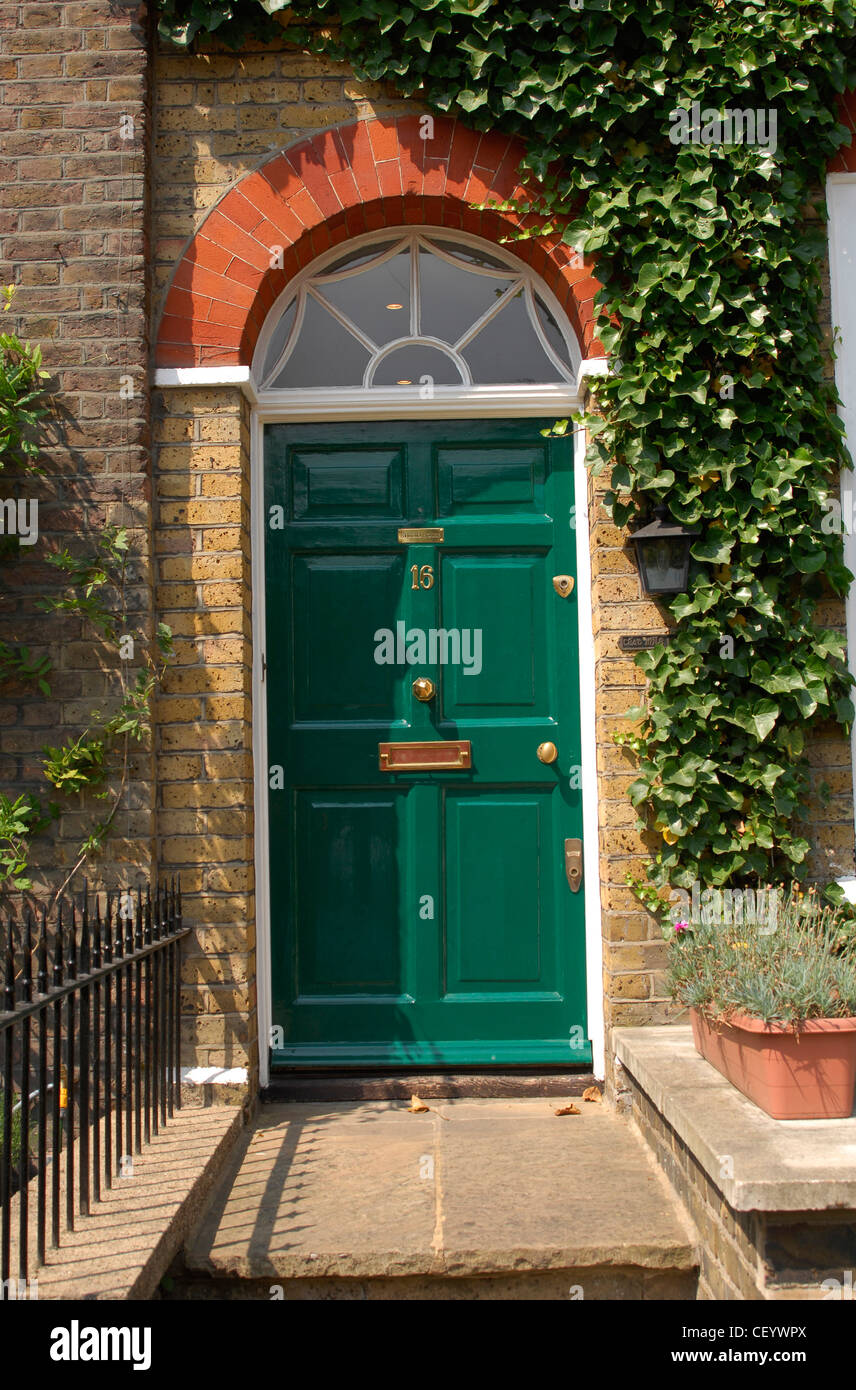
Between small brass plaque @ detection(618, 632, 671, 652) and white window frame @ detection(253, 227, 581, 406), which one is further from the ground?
white window frame @ detection(253, 227, 581, 406)

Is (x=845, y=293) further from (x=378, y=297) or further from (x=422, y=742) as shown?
(x=422, y=742)

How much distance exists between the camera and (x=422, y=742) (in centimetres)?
450

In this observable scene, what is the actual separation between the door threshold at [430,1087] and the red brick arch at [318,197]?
2.99 meters

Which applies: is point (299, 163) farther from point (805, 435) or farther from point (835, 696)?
point (835, 696)

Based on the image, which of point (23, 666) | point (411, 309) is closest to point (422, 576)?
point (411, 309)

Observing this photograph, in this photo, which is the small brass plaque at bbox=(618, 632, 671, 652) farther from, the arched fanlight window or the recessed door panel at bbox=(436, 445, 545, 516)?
the arched fanlight window

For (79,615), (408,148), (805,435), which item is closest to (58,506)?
(79,615)

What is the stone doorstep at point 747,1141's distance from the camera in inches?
106

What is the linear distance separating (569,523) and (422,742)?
3.75 feet

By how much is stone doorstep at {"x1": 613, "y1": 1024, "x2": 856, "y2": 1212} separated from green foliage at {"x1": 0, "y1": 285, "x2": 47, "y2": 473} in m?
3.24

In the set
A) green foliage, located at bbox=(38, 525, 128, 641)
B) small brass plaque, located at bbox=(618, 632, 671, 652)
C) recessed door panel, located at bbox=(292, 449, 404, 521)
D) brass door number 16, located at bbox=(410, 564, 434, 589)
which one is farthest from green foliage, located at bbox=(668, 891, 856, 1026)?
green foliage, located at bbox=(38, 525, 128, 641)

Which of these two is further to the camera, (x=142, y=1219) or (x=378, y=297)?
(x=378, y=297)

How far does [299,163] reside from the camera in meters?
4.36

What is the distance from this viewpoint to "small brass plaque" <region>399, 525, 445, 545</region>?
15.0ft
